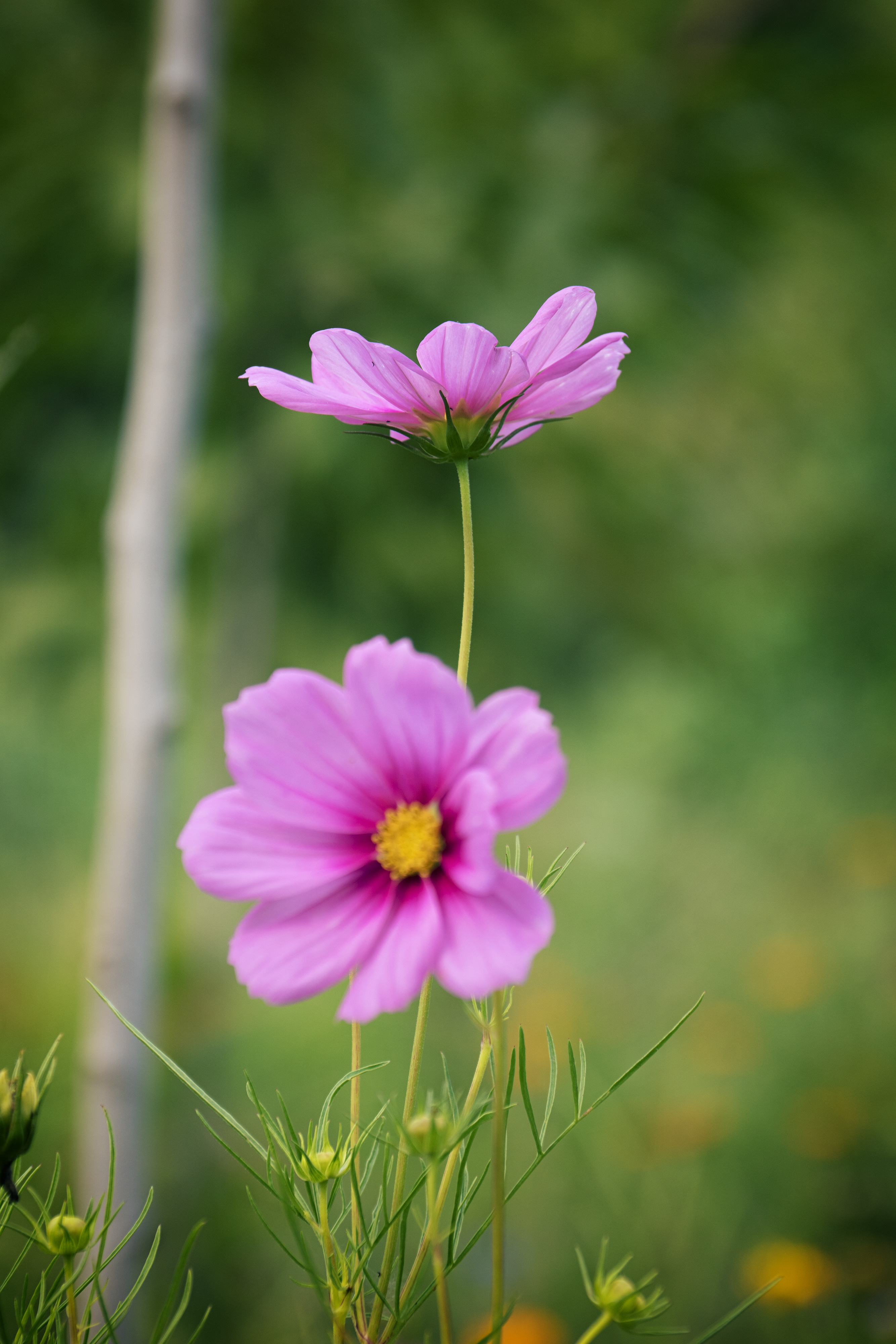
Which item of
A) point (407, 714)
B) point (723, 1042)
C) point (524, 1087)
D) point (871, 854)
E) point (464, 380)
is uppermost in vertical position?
point (464, 380)

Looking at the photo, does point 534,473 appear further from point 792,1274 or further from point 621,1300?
point 621,1300

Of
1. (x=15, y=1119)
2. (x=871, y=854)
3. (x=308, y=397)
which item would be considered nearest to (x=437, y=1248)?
(x=15, y=1119)

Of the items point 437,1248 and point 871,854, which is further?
point 871,854

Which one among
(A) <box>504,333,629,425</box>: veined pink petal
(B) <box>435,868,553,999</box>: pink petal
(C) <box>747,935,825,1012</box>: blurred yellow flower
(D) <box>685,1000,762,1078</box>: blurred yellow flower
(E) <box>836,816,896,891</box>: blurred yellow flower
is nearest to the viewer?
(B) <box>435,868,553,999</box>: pink petal

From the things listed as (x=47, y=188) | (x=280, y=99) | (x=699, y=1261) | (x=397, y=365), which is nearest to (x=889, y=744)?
(x=699, y=1261)

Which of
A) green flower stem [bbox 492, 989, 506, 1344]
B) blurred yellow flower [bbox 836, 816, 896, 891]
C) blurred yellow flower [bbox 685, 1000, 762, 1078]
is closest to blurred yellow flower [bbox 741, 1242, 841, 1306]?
blurred yellow flower [bbox 685, 1000, 762, 1078]

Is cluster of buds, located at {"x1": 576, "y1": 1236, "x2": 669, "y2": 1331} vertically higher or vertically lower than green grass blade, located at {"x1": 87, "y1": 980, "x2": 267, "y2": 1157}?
lower

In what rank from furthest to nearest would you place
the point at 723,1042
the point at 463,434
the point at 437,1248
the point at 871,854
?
1. the point at 871,854
2. the point at 723,1042
3. the point at 463,434
4. the point at 437,1248

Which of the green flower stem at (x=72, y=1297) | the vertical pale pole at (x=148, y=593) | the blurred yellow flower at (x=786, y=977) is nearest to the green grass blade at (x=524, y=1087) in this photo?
the green flower stem at (x=72, y=1297)

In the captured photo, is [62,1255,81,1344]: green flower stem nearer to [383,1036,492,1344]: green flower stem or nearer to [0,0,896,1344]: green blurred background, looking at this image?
[383,1036,492,1344]: green flower stem
